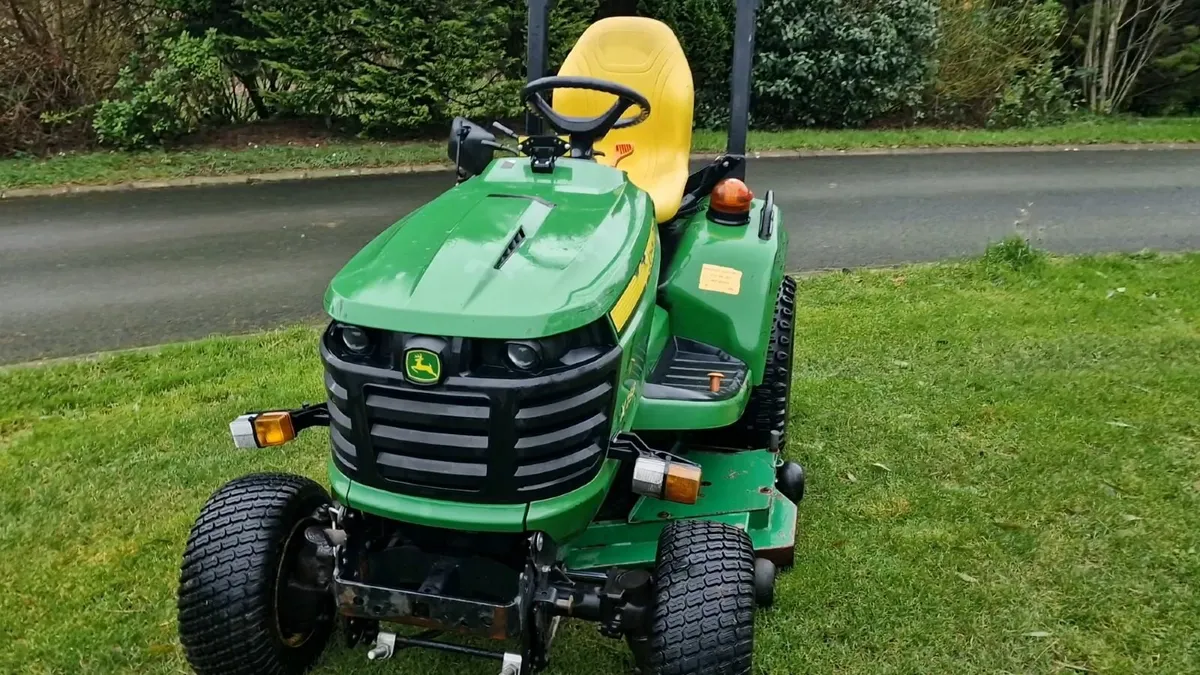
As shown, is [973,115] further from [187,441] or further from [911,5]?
[187,441]

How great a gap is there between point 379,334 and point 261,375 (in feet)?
9.71

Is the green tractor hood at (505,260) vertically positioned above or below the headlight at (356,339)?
above

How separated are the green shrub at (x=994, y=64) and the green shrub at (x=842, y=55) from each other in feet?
2.00

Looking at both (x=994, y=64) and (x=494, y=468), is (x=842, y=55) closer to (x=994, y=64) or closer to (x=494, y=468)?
(x=994, y=64)

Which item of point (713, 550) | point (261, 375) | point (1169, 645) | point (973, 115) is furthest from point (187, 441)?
point (973, 115)

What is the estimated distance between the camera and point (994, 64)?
14.2 m

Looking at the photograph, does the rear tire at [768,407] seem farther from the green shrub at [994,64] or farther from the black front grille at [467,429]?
the green shrub at [994,64]

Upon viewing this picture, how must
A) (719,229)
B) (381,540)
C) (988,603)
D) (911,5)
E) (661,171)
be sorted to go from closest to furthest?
(381,540) → (988,603) → (719,229) → (661,171) → (911,5)

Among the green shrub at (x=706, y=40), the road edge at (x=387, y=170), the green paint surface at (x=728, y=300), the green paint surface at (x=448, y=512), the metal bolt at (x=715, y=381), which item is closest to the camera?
the green paint surface at (x=448, y=512)

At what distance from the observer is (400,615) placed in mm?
2324

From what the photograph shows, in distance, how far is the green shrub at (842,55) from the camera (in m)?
13.0

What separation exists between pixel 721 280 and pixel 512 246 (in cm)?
110

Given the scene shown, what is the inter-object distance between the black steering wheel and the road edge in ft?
24.9

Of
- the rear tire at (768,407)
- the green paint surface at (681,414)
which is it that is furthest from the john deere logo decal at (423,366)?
the rear tire at (768,407)
